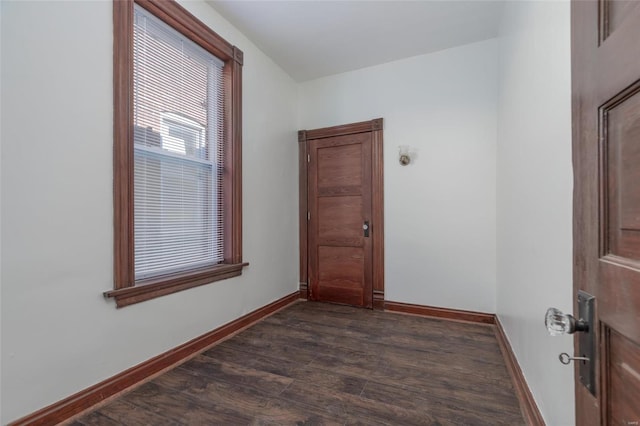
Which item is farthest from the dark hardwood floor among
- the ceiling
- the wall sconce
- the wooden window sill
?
the ceiling

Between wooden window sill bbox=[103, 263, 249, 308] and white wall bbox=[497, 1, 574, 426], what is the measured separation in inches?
86.2

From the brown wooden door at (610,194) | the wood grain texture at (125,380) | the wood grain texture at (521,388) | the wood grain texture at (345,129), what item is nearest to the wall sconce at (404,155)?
the wood grain texture at (345,129)

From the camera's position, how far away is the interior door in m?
3.30

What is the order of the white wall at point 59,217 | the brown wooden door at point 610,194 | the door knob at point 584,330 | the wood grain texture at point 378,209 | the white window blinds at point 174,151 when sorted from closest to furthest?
the brown wooden door at point 610,194
the door knob at point 584,330
the white wall at point 59,217
the white window blinds at point 174,151
the wood grain texture at point 378,209

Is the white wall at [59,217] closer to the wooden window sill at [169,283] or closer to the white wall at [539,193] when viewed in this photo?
the wooden window sill at [169,283]

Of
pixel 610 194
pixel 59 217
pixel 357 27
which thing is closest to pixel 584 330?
pixel 610 194

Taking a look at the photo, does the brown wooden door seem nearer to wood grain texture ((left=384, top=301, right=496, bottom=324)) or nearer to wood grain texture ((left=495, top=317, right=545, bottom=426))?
wood grain texture ((left=495, top=317, right=545, bottom=426))

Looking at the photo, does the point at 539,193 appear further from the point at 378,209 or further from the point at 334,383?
the point at 378,209

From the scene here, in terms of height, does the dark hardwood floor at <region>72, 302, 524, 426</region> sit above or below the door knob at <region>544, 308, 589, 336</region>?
below

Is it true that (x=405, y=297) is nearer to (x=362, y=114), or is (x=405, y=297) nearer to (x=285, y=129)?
(x=362, y=114)

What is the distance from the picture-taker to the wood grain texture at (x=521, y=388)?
1411 mm

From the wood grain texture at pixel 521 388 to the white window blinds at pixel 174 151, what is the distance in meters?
2.36

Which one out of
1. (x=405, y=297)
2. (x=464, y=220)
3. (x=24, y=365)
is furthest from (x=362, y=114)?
(x=24, y=365)

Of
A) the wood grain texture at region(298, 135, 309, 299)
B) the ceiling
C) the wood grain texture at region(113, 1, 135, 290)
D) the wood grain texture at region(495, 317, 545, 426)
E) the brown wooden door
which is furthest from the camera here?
the wood grain texture at region(298, 135, 309, 299)
